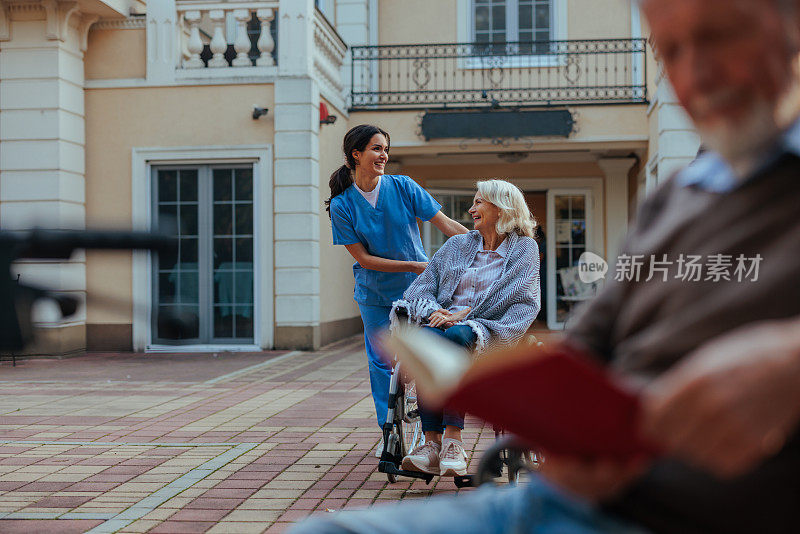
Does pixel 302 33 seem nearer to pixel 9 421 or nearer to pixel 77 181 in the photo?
pixel 77 181

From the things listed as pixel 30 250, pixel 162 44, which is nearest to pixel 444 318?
pixel 30 250

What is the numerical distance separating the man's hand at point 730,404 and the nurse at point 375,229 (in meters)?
4.22

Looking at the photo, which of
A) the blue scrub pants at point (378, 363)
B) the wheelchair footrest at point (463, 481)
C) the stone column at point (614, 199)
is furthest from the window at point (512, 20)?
the wheelchair footrest at point (463, 481)

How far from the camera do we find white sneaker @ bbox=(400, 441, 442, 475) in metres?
4.53

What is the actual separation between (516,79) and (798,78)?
16.1m

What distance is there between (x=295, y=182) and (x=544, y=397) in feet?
37.5

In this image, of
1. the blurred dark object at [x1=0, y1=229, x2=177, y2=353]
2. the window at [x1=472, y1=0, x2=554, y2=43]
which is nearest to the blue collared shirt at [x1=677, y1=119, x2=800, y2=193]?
the blurred dark object at [x1=0, y1=229, x2=177, y2=353]

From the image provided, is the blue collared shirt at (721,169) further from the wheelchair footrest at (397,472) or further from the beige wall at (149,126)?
the beige wall at (149,126)

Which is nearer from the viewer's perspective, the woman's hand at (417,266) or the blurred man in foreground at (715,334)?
the blurred man in foreground at (715,334)

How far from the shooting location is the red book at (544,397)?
0.96 m

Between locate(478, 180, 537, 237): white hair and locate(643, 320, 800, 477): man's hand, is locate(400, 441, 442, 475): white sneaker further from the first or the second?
locate(643, 320, 800, 477): man's hand

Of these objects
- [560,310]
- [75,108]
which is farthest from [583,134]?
[75,108]

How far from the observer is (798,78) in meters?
1.12

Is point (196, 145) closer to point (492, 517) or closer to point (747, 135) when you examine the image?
point (492, 517)
